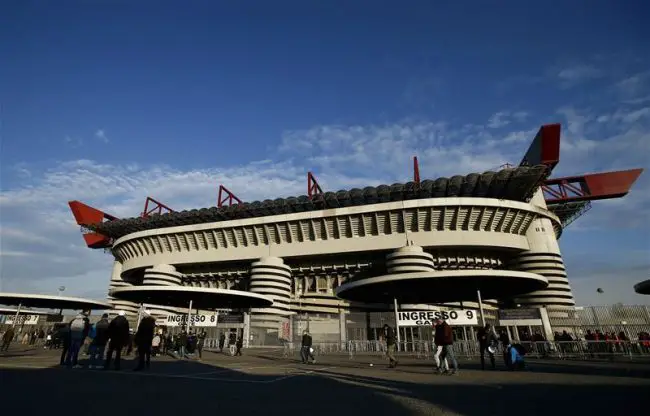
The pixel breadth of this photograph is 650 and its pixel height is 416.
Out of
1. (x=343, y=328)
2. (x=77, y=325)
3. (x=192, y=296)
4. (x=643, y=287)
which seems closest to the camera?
(x=77, y=325)

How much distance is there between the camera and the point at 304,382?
30.0 ft

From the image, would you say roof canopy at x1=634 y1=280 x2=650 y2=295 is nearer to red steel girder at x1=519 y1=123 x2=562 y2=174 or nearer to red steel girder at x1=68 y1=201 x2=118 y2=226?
red steel girder at x1=519 y1=123 x2=562 y2=174

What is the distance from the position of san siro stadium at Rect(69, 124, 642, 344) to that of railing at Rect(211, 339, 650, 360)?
9882 mm

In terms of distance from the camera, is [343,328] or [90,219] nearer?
[343,328]

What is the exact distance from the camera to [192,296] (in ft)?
88.5

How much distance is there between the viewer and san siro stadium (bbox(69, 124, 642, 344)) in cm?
4062

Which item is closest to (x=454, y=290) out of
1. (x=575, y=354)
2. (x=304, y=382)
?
(x=575, y=354)

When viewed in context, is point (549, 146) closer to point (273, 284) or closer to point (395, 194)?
point (395, 194)

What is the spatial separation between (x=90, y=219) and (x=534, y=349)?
2781 inches

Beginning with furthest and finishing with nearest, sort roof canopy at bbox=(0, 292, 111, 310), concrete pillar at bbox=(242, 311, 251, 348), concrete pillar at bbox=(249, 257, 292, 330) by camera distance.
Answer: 1. concrete pillar at bbox=(249, 257, 292, 330)
2. roof canopy at bbox=(0, 292, 111, 310)
3. concrete pillar at bbox=(242, 311, 251, 348)

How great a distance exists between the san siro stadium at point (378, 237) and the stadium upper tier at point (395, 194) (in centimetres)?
13

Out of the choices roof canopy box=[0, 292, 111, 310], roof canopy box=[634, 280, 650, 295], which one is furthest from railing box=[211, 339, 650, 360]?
roof canopy box=[0, 292, 111, 310]

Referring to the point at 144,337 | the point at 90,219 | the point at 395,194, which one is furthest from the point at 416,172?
the point at 90,219

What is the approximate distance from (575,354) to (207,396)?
19954 mm
